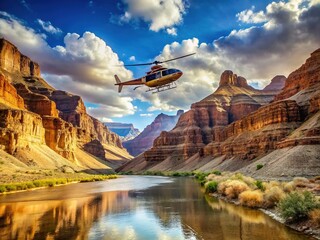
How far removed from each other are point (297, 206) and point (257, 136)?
76686 millimetres

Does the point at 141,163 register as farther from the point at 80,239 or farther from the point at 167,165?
the point at 80,239

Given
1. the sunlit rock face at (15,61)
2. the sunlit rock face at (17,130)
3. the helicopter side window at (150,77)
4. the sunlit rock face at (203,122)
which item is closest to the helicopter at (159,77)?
the helicopter side window at (150,77)

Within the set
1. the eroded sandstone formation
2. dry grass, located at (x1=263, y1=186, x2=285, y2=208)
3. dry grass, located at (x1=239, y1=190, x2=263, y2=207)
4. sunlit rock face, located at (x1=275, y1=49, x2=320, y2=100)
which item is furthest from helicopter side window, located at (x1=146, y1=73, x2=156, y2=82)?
the eroded sandstone formation

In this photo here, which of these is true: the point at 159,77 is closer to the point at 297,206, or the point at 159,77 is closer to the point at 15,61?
the point at 297,206

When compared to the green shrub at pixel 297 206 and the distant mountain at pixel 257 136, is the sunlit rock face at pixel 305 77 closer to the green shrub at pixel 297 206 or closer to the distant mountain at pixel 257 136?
the distant mountain at pixel 257 136

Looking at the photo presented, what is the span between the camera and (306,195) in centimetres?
1794

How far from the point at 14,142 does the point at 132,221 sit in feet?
262

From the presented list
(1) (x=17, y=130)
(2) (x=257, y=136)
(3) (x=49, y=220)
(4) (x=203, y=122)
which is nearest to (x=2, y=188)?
(3) (x=49, y=220)

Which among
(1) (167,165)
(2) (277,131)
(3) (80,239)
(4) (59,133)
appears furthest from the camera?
(1) (167,165)

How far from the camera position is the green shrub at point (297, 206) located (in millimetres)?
16953

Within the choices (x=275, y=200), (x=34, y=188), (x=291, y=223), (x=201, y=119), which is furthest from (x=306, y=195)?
(x=201, y=119)

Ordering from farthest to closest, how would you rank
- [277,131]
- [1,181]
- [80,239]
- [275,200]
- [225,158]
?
1. [225,158]
2. [277,131]
3. [1,181]
4. [275,200]
5. [80,239]

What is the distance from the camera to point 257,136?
3585 inches

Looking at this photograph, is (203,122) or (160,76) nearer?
(160,76)
